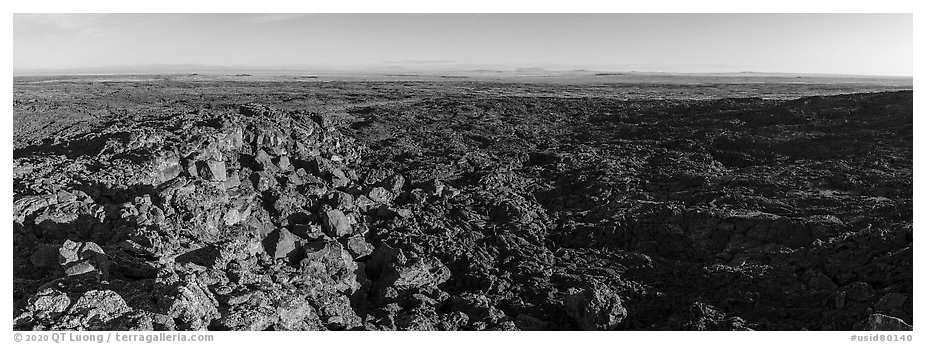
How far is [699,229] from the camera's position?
959cm

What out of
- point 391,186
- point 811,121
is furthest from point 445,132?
point 811,121

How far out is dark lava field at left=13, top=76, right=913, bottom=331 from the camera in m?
6.61

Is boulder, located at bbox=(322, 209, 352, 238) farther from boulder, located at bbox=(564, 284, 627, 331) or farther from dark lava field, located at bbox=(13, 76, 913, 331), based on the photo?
boulder, located at bbox=(564, 284, 627, 331)

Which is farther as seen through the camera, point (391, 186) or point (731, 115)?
point (731, 115)

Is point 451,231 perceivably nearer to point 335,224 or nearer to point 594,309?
point 335,224

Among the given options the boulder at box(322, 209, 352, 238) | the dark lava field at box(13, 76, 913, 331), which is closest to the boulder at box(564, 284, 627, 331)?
the dark lava field at box(13, 76, 913, 331)

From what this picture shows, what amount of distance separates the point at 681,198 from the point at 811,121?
8.71 metres

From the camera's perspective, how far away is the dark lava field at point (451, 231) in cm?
661

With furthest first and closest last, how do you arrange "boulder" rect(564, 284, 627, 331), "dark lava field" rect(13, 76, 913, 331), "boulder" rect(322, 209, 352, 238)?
"boulder" rect(322, 209, 352, 238), "boulder" rect(564, 284, 627, 331), "dark lava field" rect(13, 76, 913, 331)

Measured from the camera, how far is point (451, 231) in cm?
973

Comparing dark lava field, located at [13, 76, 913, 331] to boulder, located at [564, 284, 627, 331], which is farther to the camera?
boulder, located at [564, 284, 627, 331]

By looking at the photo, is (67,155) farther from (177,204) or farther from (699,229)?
(699,229)
